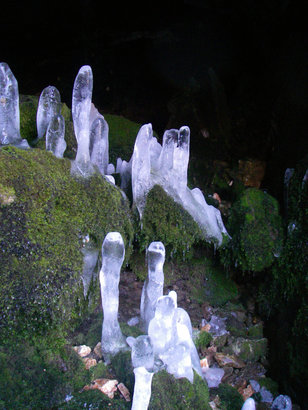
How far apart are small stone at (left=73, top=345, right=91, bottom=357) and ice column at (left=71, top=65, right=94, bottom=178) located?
1162 mm

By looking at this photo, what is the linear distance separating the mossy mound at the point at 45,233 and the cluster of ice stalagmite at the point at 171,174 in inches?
11.7

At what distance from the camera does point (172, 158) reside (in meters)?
3.46

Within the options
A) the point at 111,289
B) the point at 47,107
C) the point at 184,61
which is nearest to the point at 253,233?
the point at 111,289

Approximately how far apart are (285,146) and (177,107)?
1642 millimetres

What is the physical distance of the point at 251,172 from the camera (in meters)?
5.11

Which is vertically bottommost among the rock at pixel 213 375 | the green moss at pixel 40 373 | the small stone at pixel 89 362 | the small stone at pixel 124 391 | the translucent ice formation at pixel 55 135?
the rock at pixel 213 375

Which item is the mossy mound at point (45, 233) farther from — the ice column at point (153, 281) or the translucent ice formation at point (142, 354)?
the translucent ice formation at point (142, 354)

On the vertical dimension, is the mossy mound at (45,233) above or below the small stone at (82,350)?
above

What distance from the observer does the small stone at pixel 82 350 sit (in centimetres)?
262

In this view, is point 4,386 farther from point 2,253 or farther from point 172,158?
point 172,158

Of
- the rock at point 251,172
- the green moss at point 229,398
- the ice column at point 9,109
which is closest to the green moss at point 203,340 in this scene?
the green moss at point 229,398

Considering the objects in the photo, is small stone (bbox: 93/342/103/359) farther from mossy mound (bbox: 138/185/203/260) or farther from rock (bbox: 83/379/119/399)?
mossy mound (bbox: 138/185/203/260)

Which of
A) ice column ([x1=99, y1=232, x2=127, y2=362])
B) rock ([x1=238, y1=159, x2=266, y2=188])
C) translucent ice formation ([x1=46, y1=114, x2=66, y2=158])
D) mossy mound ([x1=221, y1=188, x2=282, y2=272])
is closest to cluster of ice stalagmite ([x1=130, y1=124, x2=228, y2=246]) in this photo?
mossy mound ([x1=221, y1=188, x2=282, y2=272])

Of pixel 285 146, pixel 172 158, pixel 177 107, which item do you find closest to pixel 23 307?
pixel 172 158
